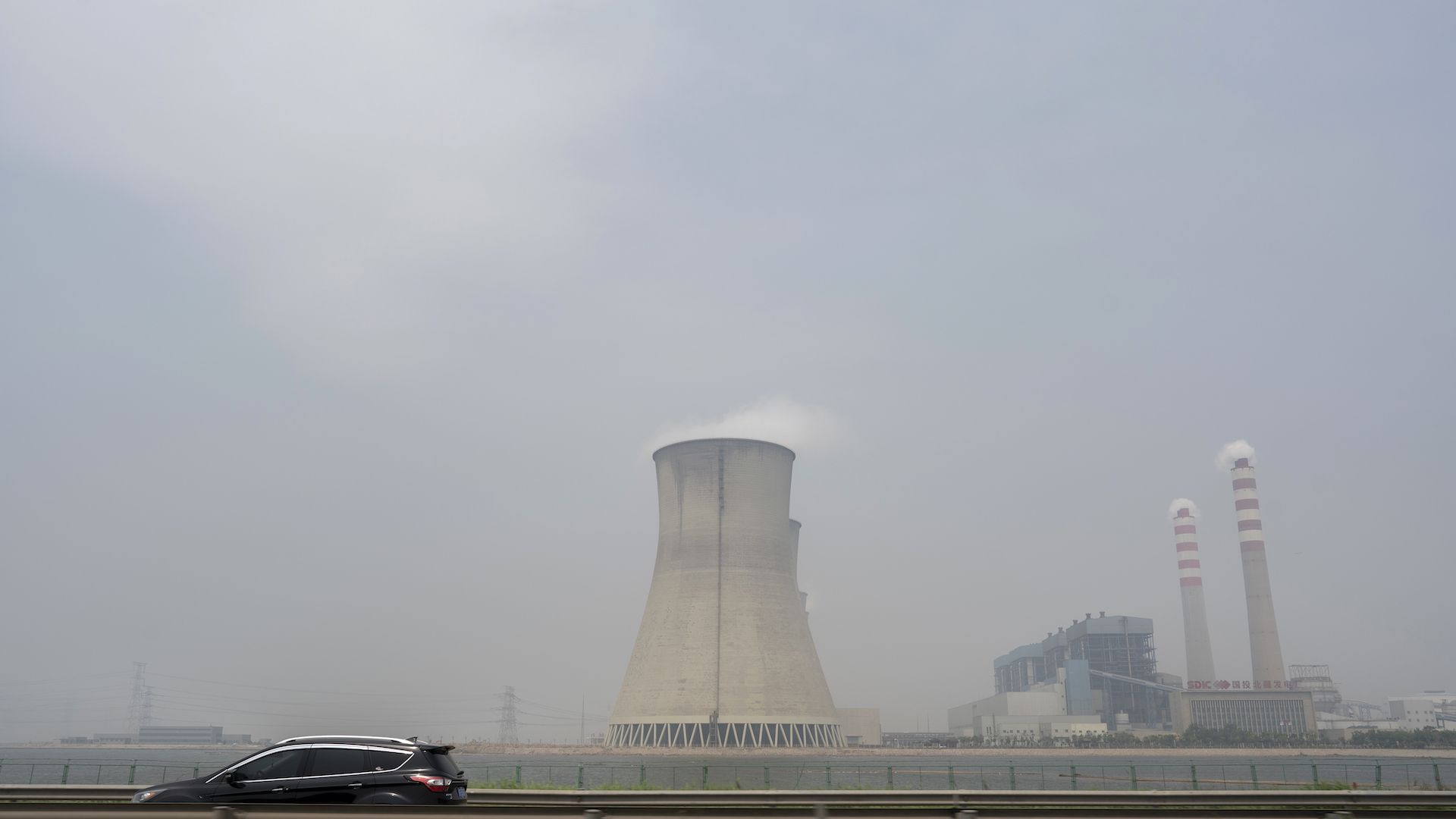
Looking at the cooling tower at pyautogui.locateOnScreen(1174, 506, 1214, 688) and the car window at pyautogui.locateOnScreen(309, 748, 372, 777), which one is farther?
the cooling tower at pyautogui.locateOnScreen(1174, 506, 1214, 688)

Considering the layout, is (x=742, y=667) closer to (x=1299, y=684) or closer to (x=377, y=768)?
(x=377, y=768)

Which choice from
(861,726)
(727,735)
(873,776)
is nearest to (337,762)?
(873,776)

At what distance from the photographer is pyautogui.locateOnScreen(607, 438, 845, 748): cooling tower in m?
54.2

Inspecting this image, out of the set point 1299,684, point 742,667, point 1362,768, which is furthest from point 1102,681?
point 742,667

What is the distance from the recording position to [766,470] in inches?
2185

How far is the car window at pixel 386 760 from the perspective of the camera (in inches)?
369

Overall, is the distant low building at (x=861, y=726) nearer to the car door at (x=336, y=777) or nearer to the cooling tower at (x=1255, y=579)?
the cooling tower at (x=1255, y=579)

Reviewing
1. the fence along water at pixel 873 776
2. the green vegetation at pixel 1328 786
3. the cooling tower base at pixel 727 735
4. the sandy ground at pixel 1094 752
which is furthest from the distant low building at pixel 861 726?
the green vegetation at pixel 1328 786

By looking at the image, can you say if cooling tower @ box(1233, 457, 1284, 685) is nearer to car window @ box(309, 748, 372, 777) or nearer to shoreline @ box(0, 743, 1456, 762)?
shoreline @ box(0, 743, 1456, 762)

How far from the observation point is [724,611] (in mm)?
54375

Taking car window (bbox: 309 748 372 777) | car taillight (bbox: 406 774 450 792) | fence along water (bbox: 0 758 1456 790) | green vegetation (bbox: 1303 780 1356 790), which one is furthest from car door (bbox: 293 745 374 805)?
green vegetation (bbox: 1303 780 1356 790)

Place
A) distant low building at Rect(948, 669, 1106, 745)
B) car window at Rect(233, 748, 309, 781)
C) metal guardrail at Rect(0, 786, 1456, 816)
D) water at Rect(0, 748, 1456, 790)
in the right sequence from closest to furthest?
1. car window at Rect(233, 748, 309, 781)
2. metal guardrail at Rect(0, 786, 1456, 816)
3. water at Rect(0, 748, 1456, 790)
4. distant low building at Rect(948, 669, 1106, 745)

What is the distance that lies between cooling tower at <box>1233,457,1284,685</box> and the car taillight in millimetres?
95709

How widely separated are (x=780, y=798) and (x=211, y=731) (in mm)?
Answer: 170704
